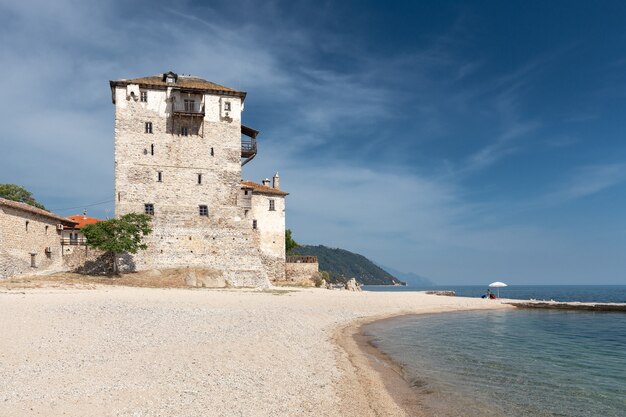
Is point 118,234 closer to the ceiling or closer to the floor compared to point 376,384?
closer to the ceiling

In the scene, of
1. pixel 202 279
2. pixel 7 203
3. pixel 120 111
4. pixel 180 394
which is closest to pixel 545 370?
pixel 180 394

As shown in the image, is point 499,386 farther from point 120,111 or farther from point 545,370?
point 120,111

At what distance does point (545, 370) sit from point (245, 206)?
34776mm

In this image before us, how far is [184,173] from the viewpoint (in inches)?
1670

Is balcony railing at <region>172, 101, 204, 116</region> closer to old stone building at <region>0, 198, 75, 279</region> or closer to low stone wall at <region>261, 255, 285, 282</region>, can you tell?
old stone building at <region>0, 198, 75, 279</region>

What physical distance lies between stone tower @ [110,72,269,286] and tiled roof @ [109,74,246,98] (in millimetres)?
98

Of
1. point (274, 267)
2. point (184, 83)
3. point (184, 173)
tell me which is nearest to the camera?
point (184, 173)

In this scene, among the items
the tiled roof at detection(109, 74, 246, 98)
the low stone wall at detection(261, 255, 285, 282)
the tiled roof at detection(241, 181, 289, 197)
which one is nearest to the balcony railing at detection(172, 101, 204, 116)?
the tiled roof at detection(109, 74, 246, 98)

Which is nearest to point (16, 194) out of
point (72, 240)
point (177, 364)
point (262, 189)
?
point (72, 240)

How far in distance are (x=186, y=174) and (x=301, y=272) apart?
16717 millimetres

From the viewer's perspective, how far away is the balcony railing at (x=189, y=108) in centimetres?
4259

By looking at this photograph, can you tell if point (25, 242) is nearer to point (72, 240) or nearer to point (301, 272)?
point (72, 240)

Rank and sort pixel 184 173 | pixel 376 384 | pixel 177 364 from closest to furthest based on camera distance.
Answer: pixel 177 364 < pixel 376 384 < pixel 184 173

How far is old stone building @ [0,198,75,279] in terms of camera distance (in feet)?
106
